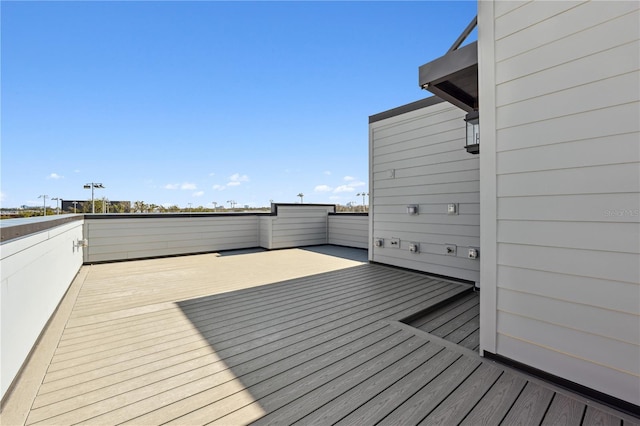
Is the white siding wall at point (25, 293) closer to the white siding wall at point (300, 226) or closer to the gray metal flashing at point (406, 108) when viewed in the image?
the white siding wall at point (300, 226)

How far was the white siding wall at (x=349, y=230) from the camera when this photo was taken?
651 cm

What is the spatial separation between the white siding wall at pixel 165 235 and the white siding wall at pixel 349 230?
2038mm

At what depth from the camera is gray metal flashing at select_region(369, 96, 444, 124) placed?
12.7 feet

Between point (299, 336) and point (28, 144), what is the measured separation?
2235 cm

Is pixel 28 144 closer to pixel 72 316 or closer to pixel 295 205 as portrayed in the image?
pixel 295 205

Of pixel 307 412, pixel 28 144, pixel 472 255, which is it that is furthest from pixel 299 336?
pixel 28 144

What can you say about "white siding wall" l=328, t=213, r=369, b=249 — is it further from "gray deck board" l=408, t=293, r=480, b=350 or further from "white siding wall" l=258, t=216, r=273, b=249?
"gray deck board" l=408, t=293, r=480, b=350

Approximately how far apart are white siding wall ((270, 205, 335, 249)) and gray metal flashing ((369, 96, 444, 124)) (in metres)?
3.02

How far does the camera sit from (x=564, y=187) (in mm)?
1444

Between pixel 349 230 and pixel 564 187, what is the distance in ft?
17.9

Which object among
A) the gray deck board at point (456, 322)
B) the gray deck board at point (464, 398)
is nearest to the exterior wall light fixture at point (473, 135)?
the gray deck board at point (456, 322)

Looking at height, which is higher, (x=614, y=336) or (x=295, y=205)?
(x=295, y=205)

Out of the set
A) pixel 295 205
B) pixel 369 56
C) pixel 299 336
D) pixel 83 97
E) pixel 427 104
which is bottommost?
pixel 299 336

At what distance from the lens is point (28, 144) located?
1556 cm
